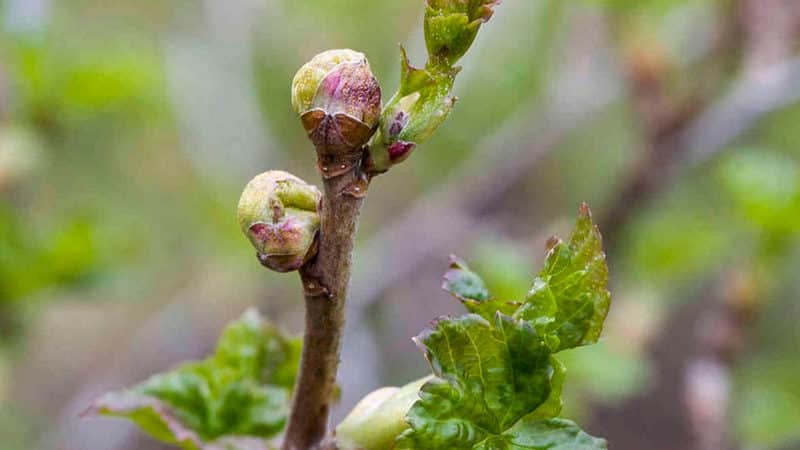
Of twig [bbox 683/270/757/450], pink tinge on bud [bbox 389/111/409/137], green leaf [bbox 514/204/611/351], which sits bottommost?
green leaf [bbox 514/204/611/351]

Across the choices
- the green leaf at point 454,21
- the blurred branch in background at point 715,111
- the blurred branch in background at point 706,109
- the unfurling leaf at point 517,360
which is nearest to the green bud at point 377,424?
the unfurling leaf at point 517,360

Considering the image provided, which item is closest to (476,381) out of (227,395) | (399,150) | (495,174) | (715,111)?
(399,150)

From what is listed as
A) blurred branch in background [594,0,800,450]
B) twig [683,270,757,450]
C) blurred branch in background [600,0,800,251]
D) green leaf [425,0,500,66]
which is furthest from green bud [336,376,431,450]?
blurred branch in background [600,0,800,251]

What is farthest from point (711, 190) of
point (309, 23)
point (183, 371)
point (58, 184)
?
point (183, 371)

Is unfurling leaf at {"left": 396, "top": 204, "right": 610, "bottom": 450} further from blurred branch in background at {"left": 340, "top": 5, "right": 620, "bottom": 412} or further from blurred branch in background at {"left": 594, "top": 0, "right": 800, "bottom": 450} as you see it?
blurred branch in background at {"left": 340, "top": 5, "right": 620, "bottom": 412}

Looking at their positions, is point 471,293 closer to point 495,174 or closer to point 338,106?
point 338,106

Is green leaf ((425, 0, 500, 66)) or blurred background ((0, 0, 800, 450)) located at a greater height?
blurred background ((0, 0, 800, 450))

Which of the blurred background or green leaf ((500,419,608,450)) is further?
the blurred background
